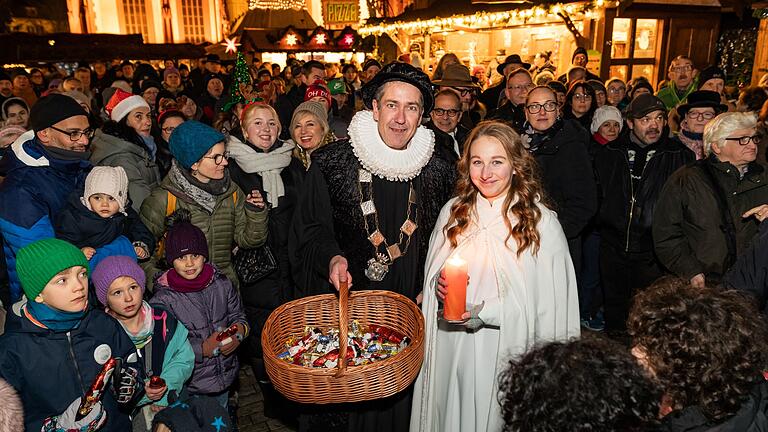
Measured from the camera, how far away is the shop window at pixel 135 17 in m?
35.9

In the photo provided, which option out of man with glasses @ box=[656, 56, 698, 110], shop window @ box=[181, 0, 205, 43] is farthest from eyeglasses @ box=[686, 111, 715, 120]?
shop window @ box=[181, 0, 205, 43]

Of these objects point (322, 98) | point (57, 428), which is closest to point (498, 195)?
point (57, 428)

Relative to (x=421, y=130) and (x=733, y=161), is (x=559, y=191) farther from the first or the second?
(x=421, y=130)

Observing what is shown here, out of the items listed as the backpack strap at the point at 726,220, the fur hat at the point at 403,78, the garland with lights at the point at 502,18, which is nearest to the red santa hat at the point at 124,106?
the fur hat at the point at 403,78

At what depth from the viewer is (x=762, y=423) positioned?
1720 millimetres

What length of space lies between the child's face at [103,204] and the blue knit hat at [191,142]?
20.7 inches

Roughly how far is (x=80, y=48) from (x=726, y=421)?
29819 mm

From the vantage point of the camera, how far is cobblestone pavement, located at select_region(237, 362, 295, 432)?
407 cm

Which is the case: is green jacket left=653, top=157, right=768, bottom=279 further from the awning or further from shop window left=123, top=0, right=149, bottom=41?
shop window left=123, top=0, right=149, bottom=41

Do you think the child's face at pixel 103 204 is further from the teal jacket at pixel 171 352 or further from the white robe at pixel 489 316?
the white robe at pixel 489 316

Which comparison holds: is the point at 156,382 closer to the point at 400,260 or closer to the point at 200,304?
the point at 200,304

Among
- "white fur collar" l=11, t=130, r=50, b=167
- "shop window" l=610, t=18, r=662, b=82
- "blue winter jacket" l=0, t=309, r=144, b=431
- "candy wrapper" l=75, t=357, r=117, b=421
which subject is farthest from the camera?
"shop window" l=610, t=18, r=662, b=82

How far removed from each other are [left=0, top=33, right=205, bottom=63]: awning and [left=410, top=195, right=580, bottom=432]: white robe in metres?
26.0

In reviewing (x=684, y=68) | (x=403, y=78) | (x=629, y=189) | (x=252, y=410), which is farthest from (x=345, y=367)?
(x=684, y=68)
